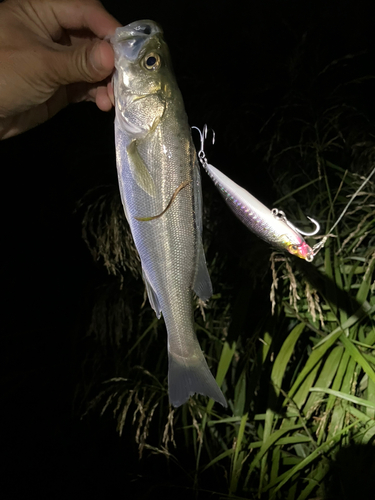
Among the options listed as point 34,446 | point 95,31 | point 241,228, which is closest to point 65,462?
point 34,446

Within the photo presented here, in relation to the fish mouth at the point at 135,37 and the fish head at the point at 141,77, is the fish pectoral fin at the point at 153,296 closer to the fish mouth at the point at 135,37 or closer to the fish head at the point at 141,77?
the fish head at the point at 141,77

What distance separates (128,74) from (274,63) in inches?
52.1

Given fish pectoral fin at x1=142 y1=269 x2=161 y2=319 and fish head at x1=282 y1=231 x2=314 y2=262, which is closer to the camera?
fish head at x1=282 y1=231 x2=314 y2=262

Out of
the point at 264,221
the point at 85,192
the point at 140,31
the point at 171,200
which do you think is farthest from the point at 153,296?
the point at 85,192

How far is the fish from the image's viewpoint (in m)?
0.77

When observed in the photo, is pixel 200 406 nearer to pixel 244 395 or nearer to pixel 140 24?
pixel 244 395

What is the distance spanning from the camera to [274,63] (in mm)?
1861

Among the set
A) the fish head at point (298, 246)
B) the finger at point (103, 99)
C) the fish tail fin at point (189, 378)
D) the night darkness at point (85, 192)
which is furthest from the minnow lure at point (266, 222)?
the night darkness at point (85, 192)

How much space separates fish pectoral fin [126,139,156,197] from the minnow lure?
157mm

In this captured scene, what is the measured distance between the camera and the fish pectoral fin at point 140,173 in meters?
0.78

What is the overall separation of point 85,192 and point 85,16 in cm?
99

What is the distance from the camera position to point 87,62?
0.86 metres

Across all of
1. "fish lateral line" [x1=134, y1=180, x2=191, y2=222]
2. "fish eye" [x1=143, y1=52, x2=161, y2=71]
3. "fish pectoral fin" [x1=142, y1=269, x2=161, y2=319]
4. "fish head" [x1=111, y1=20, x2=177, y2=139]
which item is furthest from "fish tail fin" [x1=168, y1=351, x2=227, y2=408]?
"fish eye" [x1=143, y1=52, x2=161, y2=71]

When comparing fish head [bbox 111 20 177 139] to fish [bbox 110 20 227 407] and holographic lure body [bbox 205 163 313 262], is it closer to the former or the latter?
fish [bbox 110 20 227 407]
